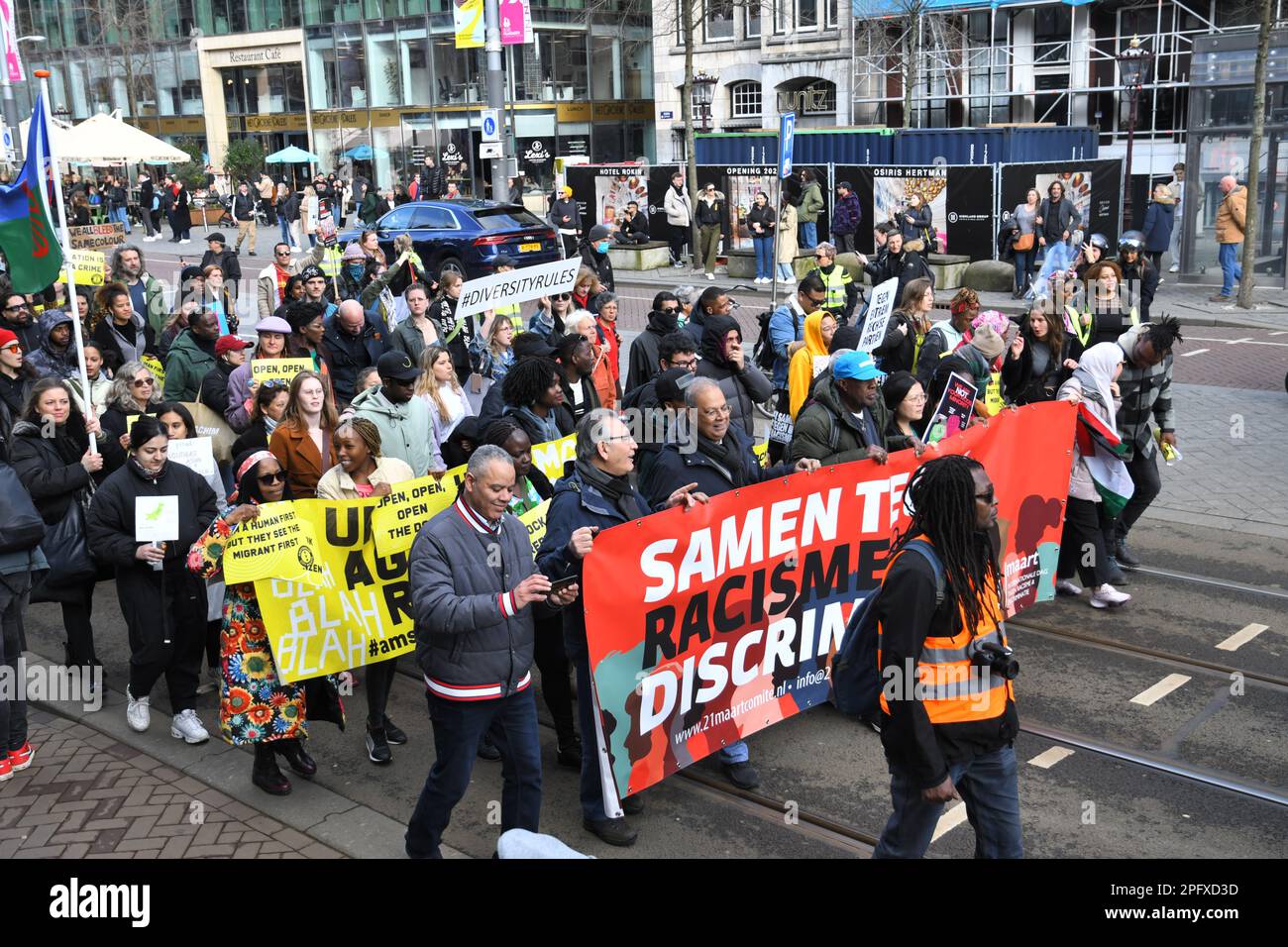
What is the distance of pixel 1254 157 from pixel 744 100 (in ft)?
94.1

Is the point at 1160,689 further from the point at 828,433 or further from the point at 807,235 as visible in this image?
the point at 807,235

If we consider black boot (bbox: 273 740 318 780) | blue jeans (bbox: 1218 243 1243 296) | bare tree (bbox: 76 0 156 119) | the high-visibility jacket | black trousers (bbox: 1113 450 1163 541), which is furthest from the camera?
bare tree (bbox: 76 0 156 119)

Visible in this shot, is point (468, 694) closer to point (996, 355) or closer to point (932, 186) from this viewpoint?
point (996, 355)

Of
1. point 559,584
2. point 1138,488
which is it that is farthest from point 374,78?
point 559,584

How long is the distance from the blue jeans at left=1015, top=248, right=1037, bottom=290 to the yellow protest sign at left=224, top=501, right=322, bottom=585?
1706 centimetres

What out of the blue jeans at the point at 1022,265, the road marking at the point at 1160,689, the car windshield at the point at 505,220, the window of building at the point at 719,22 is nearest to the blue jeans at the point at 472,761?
the road marking at the point at 1160,689

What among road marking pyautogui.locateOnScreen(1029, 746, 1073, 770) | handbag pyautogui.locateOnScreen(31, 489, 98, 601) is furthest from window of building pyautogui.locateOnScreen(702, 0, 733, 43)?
road marking pyautogui.locateOnScreen(1029, 746, 1073, 770)

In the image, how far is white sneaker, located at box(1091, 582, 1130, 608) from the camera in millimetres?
8227

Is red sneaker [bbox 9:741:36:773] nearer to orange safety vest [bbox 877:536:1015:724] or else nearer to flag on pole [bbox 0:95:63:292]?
flag on pole [bbox 0:95:63:292]

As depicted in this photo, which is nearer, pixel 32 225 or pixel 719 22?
pixel 32 225

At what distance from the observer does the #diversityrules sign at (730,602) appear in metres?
5.64

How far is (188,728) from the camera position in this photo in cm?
683

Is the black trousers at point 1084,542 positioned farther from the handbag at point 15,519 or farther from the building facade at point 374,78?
the building facade at point 374,78

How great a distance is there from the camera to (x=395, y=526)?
6.75 meters
